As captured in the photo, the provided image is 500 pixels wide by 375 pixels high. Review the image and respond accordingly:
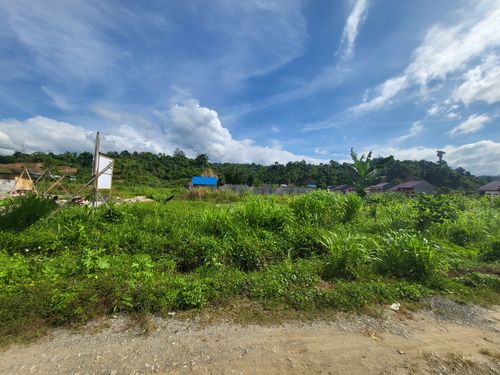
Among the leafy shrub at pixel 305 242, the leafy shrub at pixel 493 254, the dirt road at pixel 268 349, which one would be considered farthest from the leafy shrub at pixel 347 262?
the leafy shrub at pixel 493 254

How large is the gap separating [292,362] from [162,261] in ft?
9.49

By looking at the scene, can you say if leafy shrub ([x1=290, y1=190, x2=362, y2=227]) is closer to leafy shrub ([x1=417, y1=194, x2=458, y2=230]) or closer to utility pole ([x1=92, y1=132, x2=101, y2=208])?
leafy shrub ([x1=417, y1=194, x2=458, y2=230])

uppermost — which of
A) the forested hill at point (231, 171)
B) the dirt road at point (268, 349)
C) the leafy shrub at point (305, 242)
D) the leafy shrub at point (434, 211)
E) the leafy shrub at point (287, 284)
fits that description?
the forested hill at point (231, 171)

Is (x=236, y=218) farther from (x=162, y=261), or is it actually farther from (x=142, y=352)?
(x=142, y=352)

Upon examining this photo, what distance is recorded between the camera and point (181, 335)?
7.59 feet

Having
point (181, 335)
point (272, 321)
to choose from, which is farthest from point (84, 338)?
point (272, 321)

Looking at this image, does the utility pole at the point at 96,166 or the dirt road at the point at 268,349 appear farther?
the utility pole at the point at 96,166

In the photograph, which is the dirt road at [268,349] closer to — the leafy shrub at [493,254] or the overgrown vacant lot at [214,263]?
the overgrown vacant lot at [214,263]

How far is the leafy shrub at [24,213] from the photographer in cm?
504

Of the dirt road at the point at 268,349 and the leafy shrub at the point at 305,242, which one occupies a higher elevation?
the leafy shrub at the point at 305,242

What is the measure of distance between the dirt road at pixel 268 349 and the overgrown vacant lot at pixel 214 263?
0.30 m

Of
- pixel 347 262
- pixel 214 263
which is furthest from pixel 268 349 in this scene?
pixel 347 262

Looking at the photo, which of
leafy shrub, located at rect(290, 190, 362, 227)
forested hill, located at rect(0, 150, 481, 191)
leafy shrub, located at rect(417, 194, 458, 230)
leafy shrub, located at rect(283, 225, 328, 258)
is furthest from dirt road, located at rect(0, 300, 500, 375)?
forested hill, located at rect(0, 150, 481, 191)

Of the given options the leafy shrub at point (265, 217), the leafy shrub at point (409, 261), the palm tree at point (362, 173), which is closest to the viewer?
the leafy shrub at point (409, 261)
